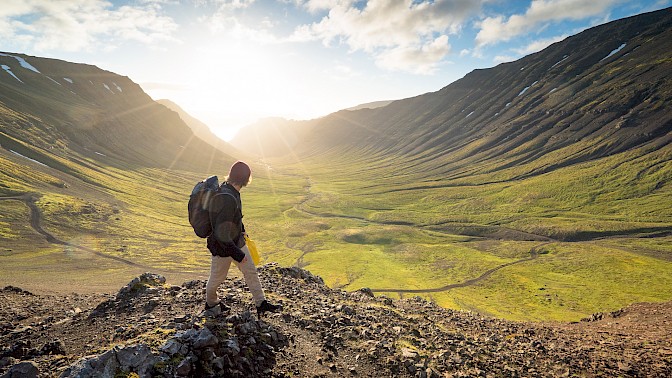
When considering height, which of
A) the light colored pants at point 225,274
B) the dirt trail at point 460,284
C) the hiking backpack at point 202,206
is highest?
the hiking backpack at point 202,206

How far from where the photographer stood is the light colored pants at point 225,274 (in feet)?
31.5

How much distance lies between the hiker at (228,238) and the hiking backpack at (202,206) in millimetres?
178

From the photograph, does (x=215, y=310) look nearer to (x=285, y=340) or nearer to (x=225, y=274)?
(x=225, y=274)

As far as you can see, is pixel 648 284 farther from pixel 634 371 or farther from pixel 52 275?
pixel 52 275

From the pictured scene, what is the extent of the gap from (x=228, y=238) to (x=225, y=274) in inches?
56.6

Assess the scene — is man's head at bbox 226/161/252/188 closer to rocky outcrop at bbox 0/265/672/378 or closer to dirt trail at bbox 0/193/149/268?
rocky outcrop at bbox 0/265/672/378

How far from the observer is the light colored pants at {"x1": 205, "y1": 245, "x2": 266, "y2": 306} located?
9.59 m

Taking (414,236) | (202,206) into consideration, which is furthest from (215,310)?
A: (414,236)

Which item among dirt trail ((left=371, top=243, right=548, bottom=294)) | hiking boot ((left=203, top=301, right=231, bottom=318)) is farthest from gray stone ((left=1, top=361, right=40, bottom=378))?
dirt trail ((left=371, top=243, right=548, bottom=294))

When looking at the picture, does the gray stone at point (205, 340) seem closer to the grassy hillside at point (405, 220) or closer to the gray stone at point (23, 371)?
the gray stone at point (23, 371)

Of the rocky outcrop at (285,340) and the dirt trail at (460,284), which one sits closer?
the rocky outcrop at (285,340)

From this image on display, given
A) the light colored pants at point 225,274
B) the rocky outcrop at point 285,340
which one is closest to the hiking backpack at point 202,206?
the light colored pants at point 225,274

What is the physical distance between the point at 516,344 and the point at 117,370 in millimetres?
16284

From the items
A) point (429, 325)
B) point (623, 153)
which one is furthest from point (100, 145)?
point (623, 153)
